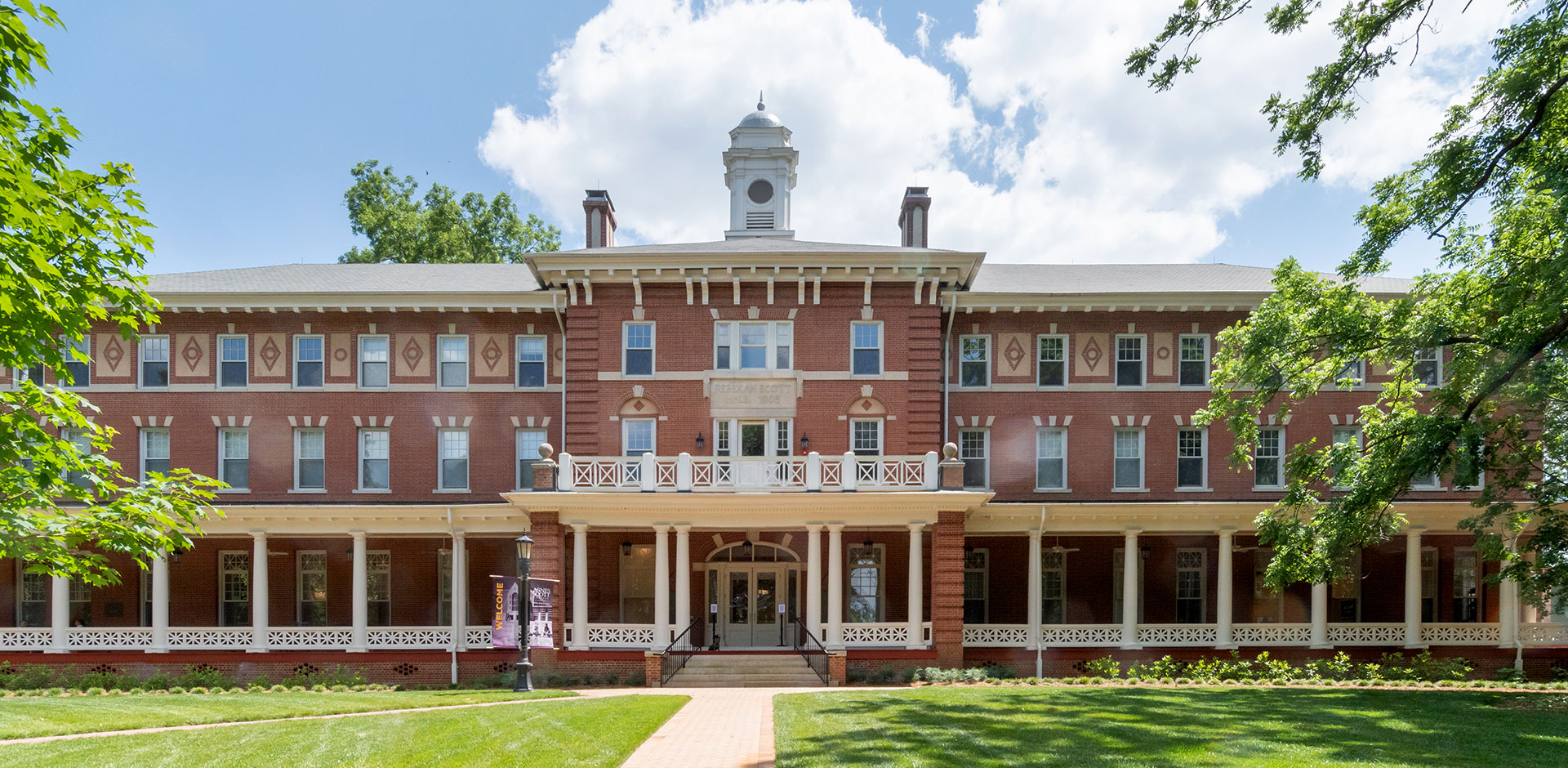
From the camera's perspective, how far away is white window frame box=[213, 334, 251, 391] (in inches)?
1021

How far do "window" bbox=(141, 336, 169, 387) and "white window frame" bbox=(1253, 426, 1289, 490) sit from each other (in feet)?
91.2

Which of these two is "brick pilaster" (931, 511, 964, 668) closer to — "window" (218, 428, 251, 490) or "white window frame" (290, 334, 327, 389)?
"white window frame" (290, 334, 327, 389)

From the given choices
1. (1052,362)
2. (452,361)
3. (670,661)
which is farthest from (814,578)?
(452,361)

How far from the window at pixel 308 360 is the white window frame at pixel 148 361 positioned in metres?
3.14

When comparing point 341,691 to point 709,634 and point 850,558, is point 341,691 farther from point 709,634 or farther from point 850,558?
point 850,558

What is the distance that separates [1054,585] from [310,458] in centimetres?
1953

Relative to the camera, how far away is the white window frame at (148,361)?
25.8 m

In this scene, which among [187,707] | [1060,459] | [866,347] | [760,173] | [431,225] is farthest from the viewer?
[431,225]

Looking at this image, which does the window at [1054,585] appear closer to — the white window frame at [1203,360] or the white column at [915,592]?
the white window frame at [1203,360]

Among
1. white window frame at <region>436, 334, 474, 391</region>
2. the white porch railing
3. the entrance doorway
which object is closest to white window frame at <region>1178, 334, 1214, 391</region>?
the white porch railing

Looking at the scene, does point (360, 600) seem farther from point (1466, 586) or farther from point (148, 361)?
point (1466, 586)

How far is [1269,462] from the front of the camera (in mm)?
26188

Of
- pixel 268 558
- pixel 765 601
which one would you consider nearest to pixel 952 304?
pixel 765 601

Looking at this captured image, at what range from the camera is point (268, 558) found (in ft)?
86.7
